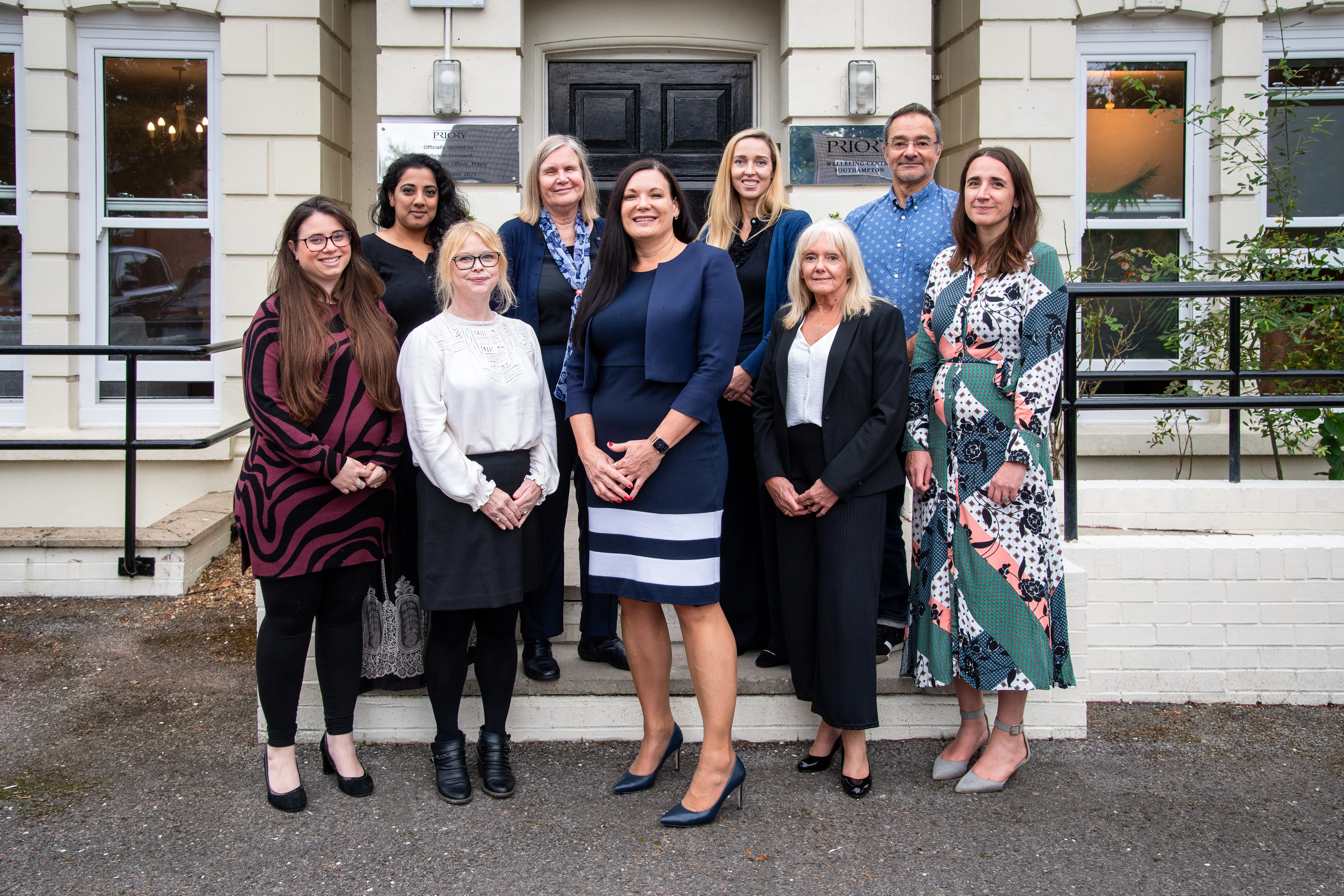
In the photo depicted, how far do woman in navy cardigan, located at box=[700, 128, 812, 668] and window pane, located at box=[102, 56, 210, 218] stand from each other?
4.46 metres

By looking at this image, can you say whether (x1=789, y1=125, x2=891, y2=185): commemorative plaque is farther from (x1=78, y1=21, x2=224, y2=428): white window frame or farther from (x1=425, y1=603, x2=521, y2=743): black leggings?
(x1=425, y1=603, x2=521, y2=743): black leggings

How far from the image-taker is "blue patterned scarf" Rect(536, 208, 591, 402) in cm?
340

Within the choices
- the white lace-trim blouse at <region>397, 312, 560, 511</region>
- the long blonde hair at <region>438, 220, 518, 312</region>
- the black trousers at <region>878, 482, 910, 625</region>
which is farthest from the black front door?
the white lace-trim blouse at <region>397, 312, 560, 511</region>

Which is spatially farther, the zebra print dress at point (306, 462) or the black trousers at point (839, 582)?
the black trousers at point (839, 582)

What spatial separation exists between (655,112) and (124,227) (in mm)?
3526

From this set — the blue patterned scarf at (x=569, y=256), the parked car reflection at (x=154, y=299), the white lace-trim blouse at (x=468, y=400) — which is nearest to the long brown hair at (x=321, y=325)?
the white lace-trim blouse at (x=468, y=400)

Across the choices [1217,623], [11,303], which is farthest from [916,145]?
[11,303]

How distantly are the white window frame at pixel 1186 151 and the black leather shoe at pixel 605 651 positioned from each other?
162 inches

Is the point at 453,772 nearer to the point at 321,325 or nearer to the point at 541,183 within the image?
the point at 321,325

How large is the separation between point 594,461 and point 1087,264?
15.8ft

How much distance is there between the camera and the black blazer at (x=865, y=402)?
9.80 feet

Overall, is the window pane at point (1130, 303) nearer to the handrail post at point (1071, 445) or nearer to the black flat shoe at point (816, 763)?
the handrail post at point (1071, 445)

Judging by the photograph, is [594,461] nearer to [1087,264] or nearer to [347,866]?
[347,866]

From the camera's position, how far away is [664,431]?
2.84 m
